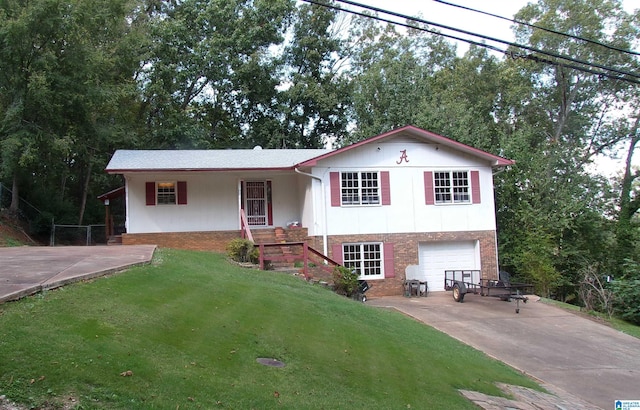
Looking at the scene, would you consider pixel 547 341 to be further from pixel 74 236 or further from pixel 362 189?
pixel 74 236

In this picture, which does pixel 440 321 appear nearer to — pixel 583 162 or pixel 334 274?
pixel 334 274

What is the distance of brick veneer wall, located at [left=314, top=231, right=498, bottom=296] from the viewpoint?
19.8 meters

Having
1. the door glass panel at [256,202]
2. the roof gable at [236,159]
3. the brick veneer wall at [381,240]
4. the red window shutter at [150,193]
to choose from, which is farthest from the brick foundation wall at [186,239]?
the roof gable at [236,159]

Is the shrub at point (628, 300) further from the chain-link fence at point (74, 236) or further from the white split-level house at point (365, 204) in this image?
the chain-link fence at point (74, 236)

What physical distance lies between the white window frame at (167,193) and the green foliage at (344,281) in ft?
28.0

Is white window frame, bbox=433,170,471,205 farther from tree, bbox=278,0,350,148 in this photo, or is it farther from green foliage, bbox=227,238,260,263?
tree, bbox=278,0,350,148

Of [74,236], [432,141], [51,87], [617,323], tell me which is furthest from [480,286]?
[51,87]

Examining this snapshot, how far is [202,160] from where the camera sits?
21281mm

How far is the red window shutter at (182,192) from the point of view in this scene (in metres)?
20.6

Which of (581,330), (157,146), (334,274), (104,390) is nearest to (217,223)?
(334,274)

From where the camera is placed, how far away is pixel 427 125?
91.4ft

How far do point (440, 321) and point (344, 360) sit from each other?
773 cm

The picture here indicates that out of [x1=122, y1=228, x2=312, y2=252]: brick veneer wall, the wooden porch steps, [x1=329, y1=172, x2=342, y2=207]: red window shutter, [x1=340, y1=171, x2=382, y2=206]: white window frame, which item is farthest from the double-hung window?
[x1=340, y1=171, x2=382, y2=206]: white window frame

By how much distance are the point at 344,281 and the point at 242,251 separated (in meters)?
3.90
